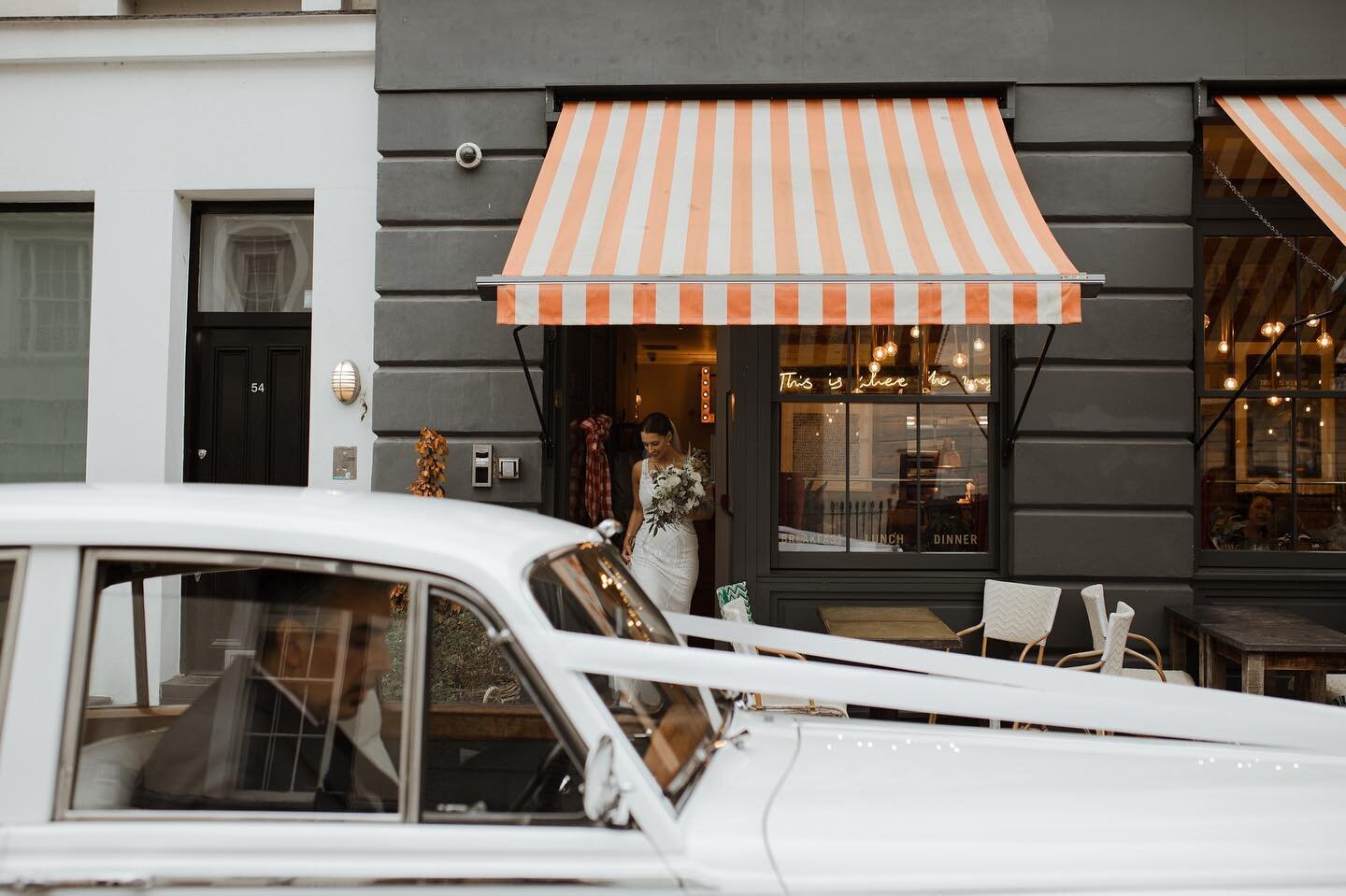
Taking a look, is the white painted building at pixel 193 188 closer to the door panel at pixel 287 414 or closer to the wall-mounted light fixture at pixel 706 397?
the door panel at pixel 287 414

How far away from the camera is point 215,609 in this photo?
2344mm

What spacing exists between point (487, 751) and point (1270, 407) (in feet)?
21.7

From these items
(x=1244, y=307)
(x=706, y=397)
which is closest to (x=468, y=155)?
(x=1244, y=307)

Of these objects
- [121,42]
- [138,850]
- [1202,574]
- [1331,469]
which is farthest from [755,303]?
[121,42]

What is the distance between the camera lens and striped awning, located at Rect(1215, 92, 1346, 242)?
18.7 feet

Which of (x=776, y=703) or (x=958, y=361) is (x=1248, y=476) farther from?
(x=776, y=703)

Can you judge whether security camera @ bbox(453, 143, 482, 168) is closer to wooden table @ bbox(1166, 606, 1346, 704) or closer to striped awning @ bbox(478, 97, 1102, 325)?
striped awning @ bbox(478, 97, 1102, 325)

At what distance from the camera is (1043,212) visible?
22.1 ft

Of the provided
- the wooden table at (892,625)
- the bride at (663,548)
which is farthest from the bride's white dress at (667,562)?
the wooden table at (892,625)

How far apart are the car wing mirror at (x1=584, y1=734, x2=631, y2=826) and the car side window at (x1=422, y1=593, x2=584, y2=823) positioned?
0.10 metres

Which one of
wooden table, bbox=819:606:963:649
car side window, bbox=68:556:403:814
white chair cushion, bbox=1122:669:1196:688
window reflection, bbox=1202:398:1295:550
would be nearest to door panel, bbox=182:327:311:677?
wooden table, bbox=819:606:963:649

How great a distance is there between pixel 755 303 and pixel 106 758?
3541mm

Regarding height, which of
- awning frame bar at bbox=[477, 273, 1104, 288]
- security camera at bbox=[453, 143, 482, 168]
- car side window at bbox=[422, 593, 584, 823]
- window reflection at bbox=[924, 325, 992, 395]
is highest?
security camera at bbox=[453, 143, 482, 168]

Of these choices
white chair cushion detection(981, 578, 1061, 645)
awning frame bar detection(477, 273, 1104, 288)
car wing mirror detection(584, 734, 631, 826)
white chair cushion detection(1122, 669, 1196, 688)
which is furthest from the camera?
white chair cushion detection(981, 578, 1061, 645)
